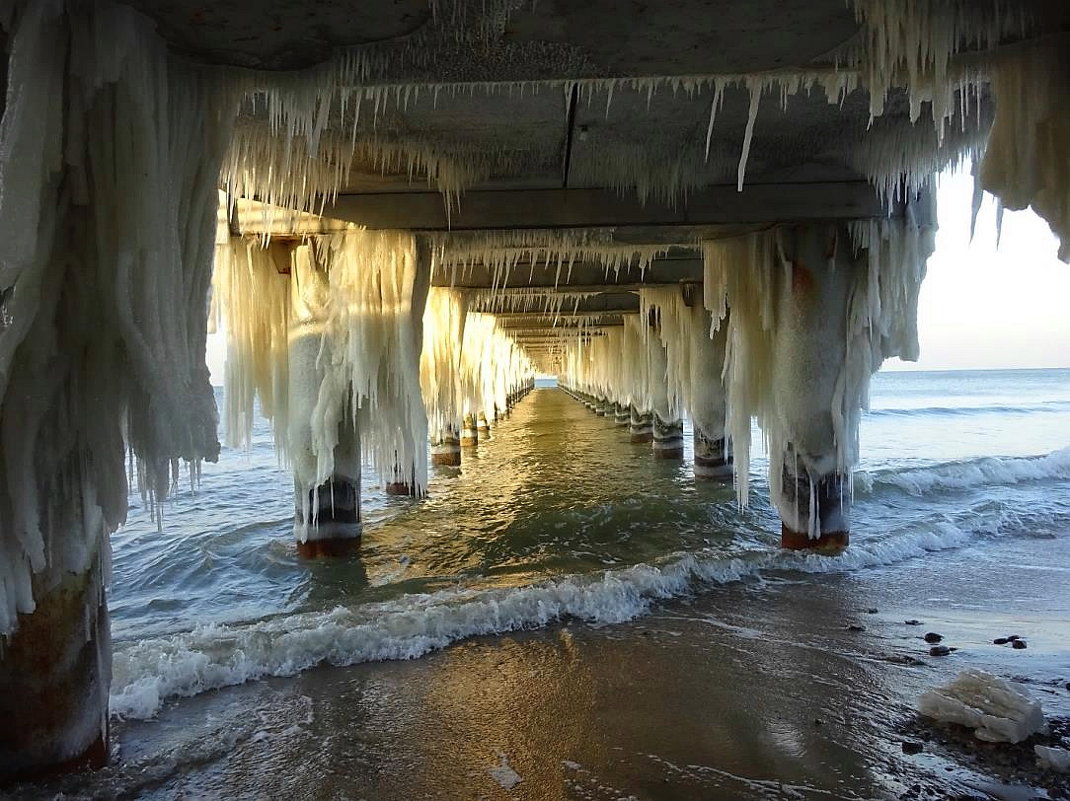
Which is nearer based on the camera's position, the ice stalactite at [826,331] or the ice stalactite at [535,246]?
the ice stalactite at [826,331]

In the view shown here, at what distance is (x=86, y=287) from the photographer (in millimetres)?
2977

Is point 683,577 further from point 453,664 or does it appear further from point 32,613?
point 32,613

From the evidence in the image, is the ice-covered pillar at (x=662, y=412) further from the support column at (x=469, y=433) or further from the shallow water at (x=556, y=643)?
the support column at (x=469, y=433)

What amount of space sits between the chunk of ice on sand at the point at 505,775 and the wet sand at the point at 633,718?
20 mm

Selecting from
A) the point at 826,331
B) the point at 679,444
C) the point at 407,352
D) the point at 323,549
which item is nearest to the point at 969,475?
the point at 679,444

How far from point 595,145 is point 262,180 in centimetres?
286

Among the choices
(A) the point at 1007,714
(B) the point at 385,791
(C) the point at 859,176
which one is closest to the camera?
(B) the point at 385,791

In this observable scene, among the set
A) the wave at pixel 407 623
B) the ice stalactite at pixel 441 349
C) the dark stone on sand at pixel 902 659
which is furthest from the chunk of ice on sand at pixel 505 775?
the ice stalactite at pixel 441 349

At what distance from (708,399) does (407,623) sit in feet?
33.0

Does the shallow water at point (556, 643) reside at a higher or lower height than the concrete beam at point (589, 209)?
lower

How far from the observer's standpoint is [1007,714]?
3814 mm

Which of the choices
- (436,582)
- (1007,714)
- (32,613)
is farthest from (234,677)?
(1007,714)

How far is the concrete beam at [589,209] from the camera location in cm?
718

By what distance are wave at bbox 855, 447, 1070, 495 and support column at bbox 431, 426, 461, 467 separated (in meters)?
9.60
